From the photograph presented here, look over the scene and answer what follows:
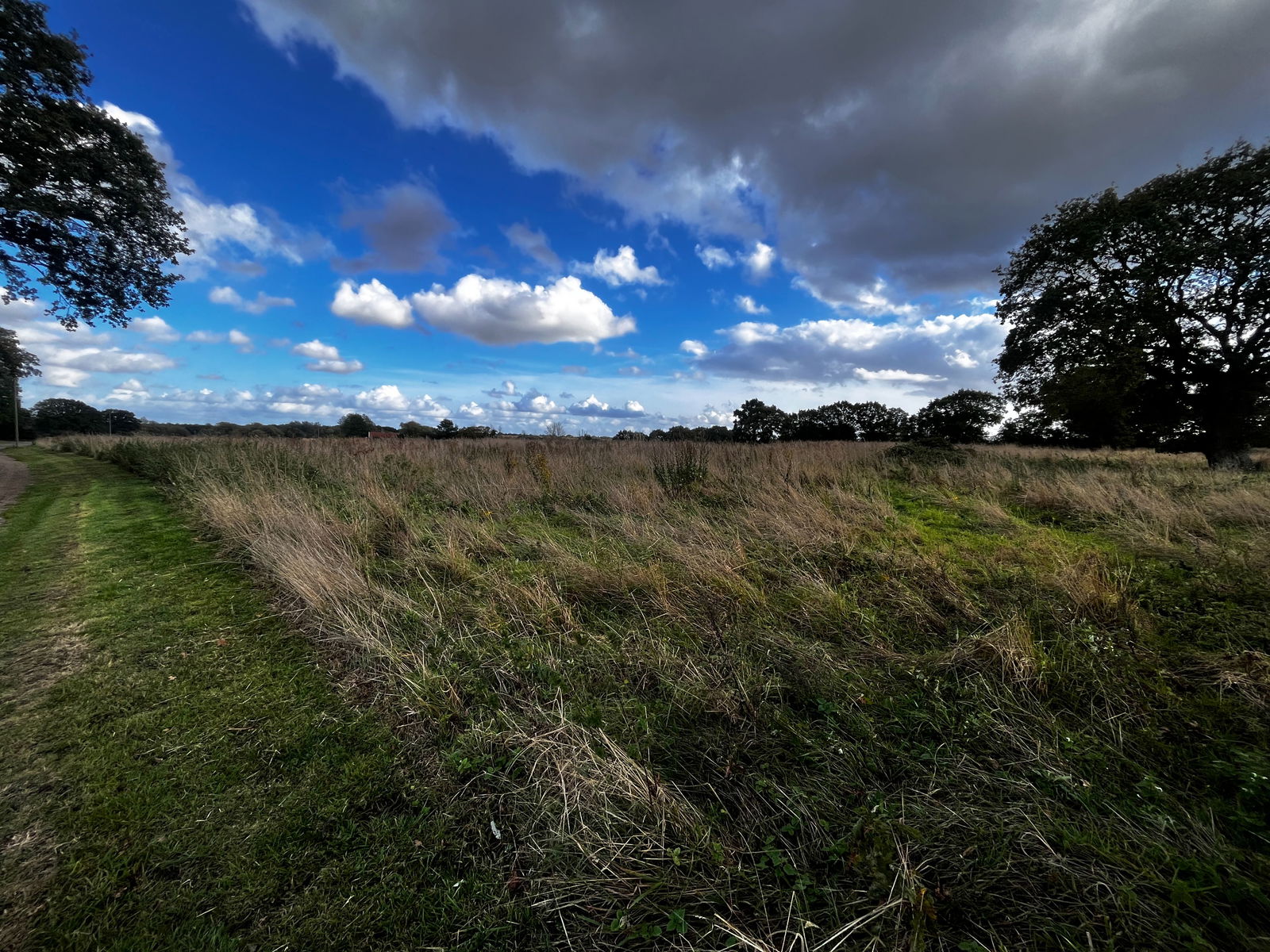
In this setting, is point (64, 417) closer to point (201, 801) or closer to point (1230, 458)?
point (201, 801)

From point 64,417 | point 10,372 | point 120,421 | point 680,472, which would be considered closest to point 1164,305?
point 680,472

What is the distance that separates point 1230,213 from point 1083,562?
15.0 m

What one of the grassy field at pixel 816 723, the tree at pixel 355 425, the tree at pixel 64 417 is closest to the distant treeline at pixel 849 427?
the tree at pixel 355 425

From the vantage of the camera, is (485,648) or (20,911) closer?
(20,911)

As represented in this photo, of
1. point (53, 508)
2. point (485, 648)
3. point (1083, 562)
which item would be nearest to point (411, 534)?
point (485, 648)

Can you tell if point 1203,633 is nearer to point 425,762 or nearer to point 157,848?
point 425,762

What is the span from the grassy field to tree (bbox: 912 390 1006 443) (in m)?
26.5

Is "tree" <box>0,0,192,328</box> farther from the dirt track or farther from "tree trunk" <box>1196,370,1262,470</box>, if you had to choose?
"tree trunk" <box>1196,370,1262,470</box>

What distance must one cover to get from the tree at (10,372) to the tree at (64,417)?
3905mm

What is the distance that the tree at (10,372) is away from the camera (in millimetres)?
28641

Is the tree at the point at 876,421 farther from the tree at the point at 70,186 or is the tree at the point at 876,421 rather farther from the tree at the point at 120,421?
the tree at the point at 120,421

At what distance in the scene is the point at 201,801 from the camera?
6.64 ft

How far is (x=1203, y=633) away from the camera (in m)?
2.94

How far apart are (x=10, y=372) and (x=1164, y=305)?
5736 centimetres
